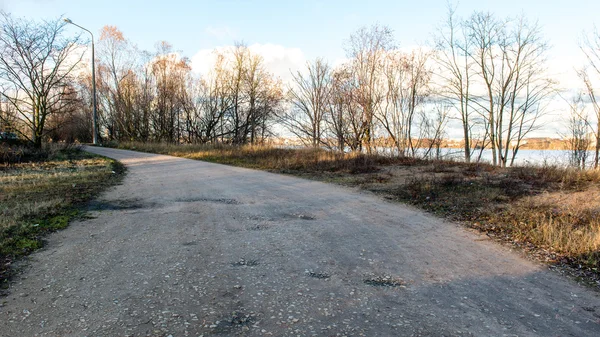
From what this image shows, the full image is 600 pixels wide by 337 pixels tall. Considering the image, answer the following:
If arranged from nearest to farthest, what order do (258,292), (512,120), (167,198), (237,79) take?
(258,292)
(167,198)
(512,120)
(237,79)

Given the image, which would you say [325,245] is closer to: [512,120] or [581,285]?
[581,285]

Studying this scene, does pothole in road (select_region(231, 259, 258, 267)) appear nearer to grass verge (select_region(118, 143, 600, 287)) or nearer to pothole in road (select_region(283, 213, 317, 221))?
pothole in road (select_region(283, 213, 317, 221))

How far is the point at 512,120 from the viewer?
78.8 feet

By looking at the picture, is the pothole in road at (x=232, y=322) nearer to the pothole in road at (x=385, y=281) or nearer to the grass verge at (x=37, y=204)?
the pothole in road at (x=385, y=281)

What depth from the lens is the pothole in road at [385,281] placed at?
12.6 feet

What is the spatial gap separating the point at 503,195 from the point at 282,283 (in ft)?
22.5

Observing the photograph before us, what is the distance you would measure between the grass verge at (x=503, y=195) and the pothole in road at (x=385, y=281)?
2.22 metres

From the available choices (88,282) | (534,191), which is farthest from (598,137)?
(88,282)

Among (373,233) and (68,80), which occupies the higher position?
(68,80)

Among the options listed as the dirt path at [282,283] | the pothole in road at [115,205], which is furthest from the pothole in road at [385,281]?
the pothole in road at [115,205]

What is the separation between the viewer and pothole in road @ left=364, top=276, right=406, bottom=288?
383 cm

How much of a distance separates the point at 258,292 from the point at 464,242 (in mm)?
3554

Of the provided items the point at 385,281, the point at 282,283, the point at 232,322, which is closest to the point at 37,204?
the point at 282,283

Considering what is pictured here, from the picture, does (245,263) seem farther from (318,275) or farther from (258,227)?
(258,227)
